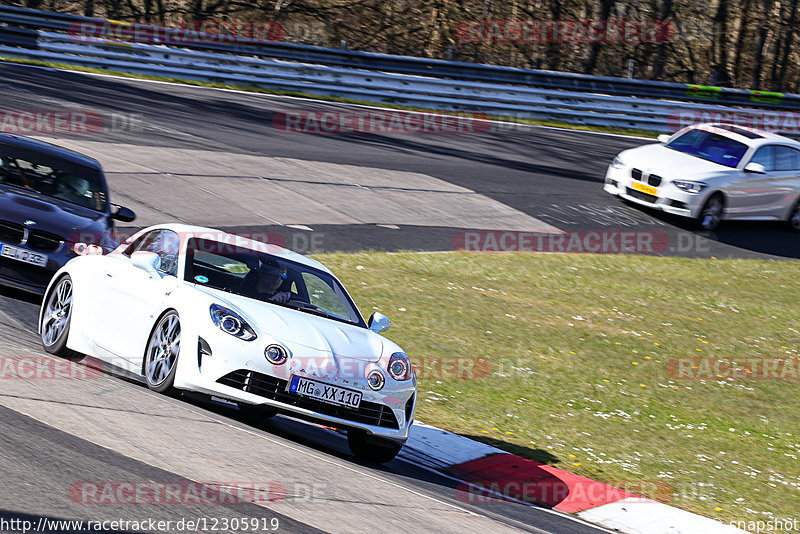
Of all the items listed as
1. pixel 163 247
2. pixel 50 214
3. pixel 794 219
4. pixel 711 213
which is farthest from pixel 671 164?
pixel 163 247

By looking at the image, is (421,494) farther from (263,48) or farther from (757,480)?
(263,48)

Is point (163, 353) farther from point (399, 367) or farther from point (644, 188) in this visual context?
point (644, 188)

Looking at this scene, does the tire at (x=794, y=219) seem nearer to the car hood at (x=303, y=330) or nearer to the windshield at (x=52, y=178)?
the windshield at (x=52, y=178)

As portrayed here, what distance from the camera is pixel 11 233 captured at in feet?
32.3

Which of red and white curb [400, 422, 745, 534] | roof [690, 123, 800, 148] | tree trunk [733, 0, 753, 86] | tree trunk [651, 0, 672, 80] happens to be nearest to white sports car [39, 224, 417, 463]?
red and white curb [400, 422, 745, 534]

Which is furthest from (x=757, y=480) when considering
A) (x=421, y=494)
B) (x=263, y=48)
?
(x=263, y=48)

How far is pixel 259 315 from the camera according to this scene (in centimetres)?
718

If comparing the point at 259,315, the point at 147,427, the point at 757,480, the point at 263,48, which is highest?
the point at 263,48

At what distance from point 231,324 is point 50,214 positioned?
412 centimetres

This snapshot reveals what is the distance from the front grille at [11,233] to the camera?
9.80 metres

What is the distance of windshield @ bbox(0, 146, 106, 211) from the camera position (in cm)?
1082

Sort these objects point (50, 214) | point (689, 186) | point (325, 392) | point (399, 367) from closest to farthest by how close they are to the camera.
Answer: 1. point (325, 392)
2. point (399, 367)
3. point (50, 214)
4. point (689, 186)

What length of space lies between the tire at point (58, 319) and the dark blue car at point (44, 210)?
1.37 m

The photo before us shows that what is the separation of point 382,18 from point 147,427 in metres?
30.0
